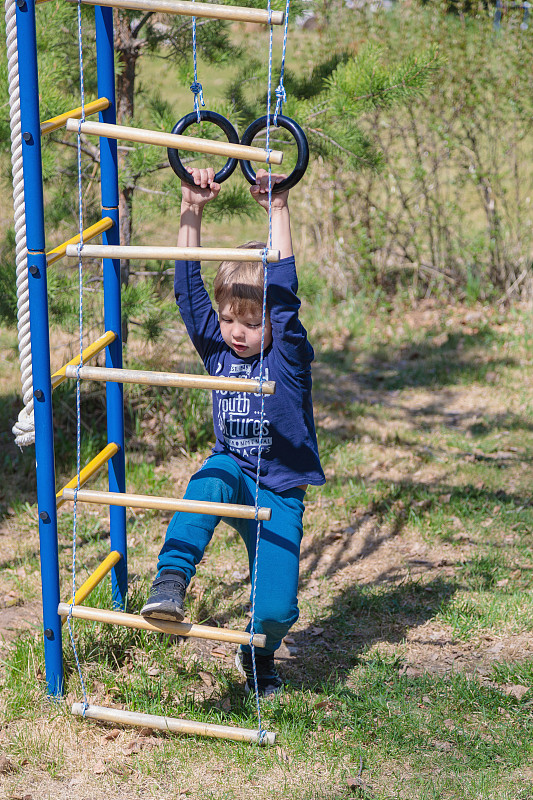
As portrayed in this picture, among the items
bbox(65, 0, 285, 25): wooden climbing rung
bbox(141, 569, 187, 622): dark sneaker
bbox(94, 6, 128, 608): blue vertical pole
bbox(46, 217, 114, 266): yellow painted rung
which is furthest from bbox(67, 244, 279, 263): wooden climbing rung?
bbox(141, 569, 187, 622): dark sneaker

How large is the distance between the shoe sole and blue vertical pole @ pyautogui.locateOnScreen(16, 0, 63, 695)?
44 cm

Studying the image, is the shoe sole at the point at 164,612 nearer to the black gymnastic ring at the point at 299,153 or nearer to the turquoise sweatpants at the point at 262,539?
the turquoise sweatpants at the point at 262,539

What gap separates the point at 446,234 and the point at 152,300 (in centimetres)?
359

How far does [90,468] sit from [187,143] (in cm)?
110

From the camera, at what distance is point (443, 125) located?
6707 mm

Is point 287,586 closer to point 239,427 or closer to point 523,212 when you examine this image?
point 239,427

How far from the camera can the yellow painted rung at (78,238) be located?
2473 millimetres

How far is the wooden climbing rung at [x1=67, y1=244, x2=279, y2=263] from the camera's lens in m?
2.17

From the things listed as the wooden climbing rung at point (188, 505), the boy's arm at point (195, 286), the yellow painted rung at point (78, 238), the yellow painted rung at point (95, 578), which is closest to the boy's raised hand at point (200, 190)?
the boy's arm at point (195, 286)

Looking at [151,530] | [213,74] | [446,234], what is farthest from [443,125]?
[213,74]

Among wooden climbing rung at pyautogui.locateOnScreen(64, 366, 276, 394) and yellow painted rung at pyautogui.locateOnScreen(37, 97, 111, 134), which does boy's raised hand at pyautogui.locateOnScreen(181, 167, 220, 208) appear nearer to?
yellow painted rung at pyautogui.locateOnScreen(37, 97, 111, 134)

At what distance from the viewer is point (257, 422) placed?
2656mm

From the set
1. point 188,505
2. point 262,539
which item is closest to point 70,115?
point 188,505

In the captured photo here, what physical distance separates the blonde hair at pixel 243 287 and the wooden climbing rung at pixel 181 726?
1.19 meters
